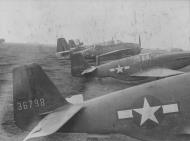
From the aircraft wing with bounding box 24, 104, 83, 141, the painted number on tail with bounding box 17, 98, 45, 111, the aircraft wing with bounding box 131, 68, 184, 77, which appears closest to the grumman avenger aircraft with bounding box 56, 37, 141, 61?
the aircraft wing with bounding box 131, 68, 184, 77

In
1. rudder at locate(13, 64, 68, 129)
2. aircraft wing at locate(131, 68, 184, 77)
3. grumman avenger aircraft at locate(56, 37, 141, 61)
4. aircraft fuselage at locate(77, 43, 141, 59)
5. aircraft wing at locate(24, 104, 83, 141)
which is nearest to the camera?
aircraft wing at locate(24, 104, 83, 141)

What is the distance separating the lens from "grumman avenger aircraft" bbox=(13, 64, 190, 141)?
273 inches

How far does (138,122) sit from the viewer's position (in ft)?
23.2

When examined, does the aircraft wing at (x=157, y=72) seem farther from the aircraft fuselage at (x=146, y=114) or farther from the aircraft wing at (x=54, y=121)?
the aircraft wing at (x=54, y=121)

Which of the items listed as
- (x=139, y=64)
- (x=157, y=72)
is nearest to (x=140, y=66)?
(x=139, y=64)

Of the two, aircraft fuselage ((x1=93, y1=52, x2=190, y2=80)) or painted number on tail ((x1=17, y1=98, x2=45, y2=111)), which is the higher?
painted number on tail ((x1=17, y1=98, x2=45, y2=111))

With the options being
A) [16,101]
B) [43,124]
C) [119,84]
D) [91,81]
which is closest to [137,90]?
[43,124]

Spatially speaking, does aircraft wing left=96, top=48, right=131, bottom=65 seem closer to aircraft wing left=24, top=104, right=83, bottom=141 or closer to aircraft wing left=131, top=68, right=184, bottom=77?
aircraft wing left=131, top=68, right=184, bottom=77

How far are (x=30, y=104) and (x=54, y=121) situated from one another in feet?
3.72

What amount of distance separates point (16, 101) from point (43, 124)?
1.24 metres

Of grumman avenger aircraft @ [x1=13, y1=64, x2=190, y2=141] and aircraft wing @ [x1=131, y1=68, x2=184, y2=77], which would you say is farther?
aircraft wing @ [x1=131, y1=68, x2=184, y2=77]

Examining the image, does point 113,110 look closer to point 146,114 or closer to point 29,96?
point 146,114

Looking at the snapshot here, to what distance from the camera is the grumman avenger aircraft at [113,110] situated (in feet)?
22.7

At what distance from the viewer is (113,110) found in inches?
285
